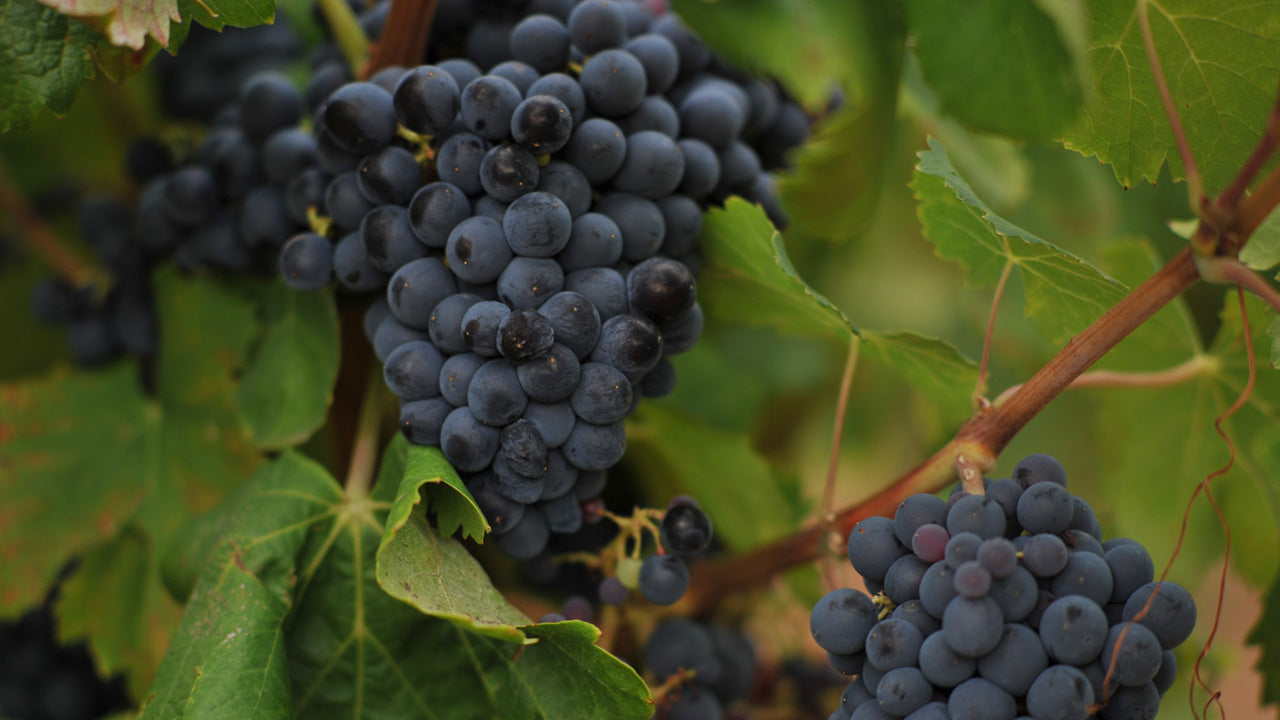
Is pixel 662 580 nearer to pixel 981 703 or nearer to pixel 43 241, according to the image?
pixel 981 703

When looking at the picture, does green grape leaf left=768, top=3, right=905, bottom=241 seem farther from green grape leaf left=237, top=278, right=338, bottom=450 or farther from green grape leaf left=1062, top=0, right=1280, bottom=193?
green grape leaf left=237, top=278, right=338, bottom=450

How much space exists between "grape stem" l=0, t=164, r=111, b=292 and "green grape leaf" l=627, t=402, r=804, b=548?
1.81 ft

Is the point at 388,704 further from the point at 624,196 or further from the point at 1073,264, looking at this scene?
the point at 1073,264

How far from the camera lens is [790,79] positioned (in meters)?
0.50

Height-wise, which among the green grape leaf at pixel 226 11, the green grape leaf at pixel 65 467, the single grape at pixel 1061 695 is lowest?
the green grape leaf at pixel 65 467

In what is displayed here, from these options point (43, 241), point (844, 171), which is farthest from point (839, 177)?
point (43, 241)

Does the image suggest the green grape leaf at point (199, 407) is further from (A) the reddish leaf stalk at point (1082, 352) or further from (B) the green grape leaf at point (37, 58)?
(A) the reddish leaf stalk at point (1082, 352)

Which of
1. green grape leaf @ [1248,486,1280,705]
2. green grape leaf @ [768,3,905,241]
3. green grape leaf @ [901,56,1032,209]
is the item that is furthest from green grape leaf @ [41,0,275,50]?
green grape leaf @ [1248,486,1280,705]

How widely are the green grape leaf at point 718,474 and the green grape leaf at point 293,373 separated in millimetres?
229

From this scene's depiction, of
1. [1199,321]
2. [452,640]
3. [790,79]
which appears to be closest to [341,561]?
[452,640]

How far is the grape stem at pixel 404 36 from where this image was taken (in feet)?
1.91

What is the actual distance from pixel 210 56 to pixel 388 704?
612 millimetres

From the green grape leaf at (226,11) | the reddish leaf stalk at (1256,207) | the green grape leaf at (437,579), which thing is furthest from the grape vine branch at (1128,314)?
the green grape leaf at (226,11)

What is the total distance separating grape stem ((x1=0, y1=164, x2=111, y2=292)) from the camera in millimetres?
879
